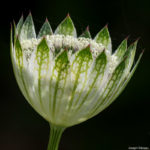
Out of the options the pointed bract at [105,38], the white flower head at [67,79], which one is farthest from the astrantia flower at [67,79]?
the pointed bract at [105,38]

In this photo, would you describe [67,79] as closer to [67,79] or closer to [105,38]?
[67,79]

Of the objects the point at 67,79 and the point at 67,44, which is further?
the point at 67,44

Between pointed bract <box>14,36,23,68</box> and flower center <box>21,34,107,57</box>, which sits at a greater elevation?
flower center <box>21,34,107,57</box>

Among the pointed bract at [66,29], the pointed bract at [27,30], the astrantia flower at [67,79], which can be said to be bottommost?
the astrantia flower at [67,79]

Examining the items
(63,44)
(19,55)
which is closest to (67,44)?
(63,44)

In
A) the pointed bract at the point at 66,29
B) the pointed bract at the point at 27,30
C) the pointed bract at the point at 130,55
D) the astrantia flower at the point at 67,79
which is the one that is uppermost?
the pointed bract at the point at 66,29

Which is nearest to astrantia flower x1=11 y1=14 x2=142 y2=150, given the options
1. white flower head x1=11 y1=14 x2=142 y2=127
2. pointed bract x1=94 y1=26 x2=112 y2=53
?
white flower head x1=11 y1=14 x2=142 y2=127

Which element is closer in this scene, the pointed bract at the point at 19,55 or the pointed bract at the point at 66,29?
the pointed bract at the point at 19,55

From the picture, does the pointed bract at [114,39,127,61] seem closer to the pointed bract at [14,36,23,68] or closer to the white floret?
the white floret

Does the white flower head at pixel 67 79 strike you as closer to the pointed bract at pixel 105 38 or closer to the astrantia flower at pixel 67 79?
the astrantia flower at pixel 67 79

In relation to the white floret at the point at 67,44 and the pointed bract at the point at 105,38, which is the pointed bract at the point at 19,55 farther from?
the pointed bract at the point at 105,38

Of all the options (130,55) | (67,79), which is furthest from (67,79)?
(130,55)

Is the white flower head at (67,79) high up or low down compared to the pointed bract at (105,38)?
down
